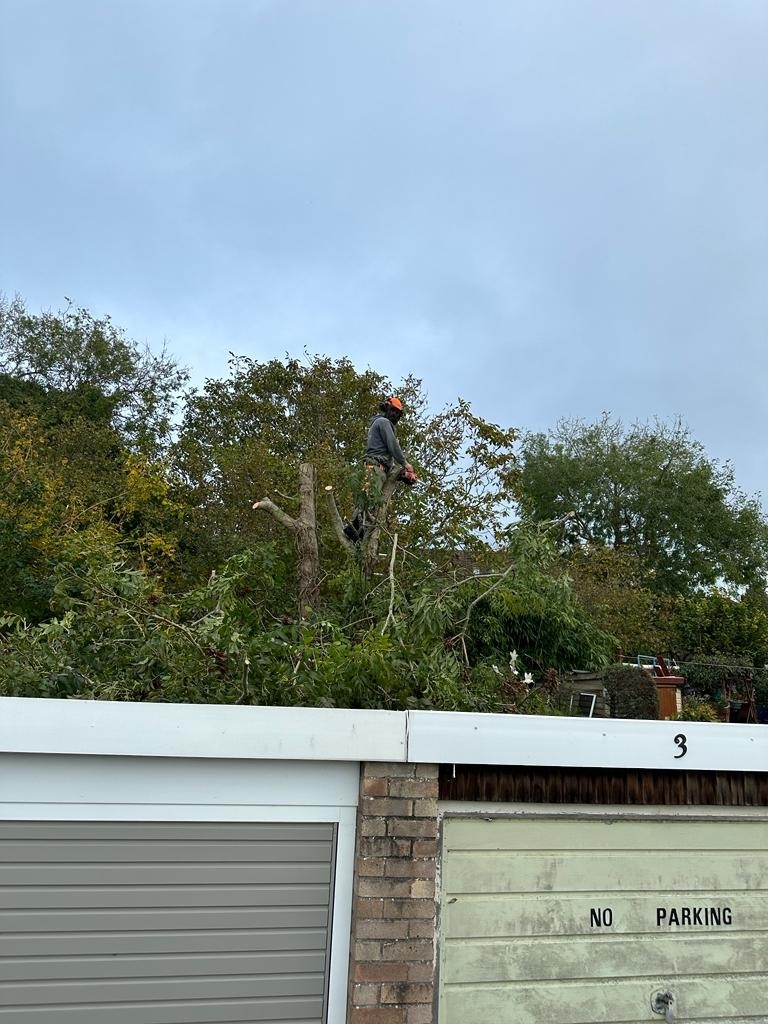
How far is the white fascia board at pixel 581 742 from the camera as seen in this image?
13.1 ft

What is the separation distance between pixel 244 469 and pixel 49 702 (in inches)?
643

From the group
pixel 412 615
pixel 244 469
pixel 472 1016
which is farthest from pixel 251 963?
pixel 244 469

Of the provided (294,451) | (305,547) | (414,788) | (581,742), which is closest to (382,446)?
(305,547)

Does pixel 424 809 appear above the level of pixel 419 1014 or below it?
above

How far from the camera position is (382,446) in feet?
24.8

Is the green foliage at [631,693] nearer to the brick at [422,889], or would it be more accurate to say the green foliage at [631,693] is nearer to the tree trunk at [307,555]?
the tree trunk at [307,555]

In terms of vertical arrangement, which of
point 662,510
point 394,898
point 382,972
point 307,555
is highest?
point 662,510

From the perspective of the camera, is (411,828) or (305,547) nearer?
(411,828)

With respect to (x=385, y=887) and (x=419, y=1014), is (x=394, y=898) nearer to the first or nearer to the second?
(x=385, y=887)

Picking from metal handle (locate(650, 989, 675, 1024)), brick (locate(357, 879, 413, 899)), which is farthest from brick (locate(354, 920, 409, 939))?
metal handle (locate(650, 989, 675, 1024))

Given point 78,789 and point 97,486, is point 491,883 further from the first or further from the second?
point 97,486

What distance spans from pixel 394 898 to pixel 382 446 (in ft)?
14.1

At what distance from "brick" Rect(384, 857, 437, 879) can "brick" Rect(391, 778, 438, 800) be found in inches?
10.8

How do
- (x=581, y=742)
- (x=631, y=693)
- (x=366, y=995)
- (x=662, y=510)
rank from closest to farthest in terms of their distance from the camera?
(x=366, y=995) < (x=581, y=742) < (x=631, y=693) < (x=662, y=510)
